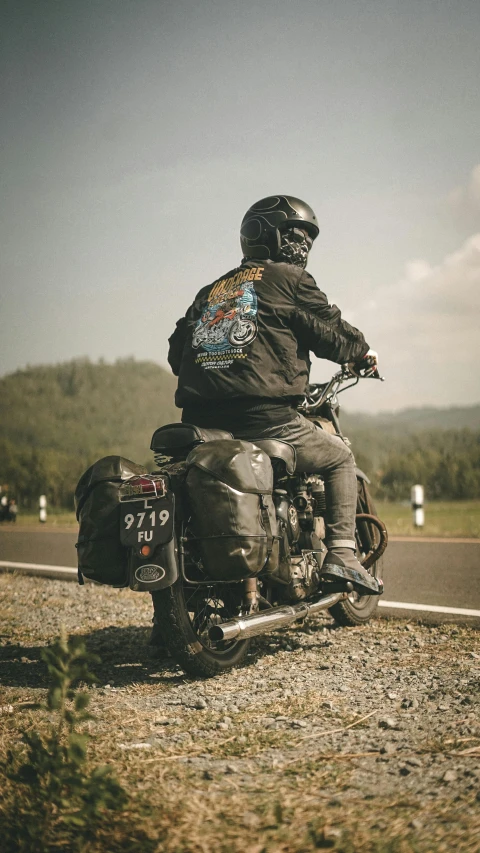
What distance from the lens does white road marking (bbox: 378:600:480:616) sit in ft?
17.9

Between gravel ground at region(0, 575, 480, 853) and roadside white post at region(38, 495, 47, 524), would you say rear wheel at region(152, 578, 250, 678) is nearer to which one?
gravel ground at region(0, 575, 480, 853)

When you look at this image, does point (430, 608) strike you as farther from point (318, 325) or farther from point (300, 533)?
point (318, 325)

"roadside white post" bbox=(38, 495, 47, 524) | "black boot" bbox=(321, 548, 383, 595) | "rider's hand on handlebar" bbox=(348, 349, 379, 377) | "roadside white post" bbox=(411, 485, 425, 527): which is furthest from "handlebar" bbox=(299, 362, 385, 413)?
"roadside white post" bbox=(38, 495, 47, 524)

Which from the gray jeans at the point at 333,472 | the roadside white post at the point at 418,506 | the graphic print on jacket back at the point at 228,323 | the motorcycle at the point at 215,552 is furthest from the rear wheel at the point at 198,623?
the roadside white post at the point at 418,506

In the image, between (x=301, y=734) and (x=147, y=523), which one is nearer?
(x=301, y=734)

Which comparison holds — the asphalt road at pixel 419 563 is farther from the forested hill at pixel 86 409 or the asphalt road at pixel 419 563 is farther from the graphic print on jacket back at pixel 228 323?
the forested hill at pixel 86 409

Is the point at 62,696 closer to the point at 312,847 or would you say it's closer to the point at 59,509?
the point at 312,847

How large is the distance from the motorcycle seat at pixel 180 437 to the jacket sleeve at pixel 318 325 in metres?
0.69

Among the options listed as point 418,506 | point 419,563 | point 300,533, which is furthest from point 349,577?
point 418,506

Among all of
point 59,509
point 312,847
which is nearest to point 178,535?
point 312,847

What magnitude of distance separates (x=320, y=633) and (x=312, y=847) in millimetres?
3046

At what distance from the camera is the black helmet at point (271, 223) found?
4527 mm

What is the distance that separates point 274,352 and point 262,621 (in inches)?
50.7

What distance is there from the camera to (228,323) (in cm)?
406
